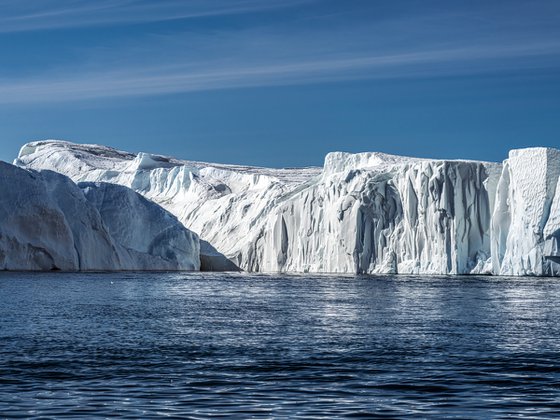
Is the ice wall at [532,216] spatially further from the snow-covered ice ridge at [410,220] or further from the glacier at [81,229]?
the glacier at [81,229]

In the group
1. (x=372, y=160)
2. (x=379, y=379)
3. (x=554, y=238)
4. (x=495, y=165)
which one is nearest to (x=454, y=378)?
(x=379, y=379)

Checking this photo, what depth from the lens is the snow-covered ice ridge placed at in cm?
6169

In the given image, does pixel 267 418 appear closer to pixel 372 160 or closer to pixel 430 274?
pixel 430 274

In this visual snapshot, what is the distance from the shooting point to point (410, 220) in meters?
72.4

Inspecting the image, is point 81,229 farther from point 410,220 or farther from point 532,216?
point 532,216

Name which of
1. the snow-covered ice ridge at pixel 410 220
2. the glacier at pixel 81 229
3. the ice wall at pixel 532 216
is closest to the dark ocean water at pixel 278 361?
the glacier at pixel 81 229

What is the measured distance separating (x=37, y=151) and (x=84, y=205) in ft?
255

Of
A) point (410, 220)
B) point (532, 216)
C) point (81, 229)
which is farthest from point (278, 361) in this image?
point (410, 220)

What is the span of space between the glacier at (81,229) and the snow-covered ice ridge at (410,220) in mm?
10777

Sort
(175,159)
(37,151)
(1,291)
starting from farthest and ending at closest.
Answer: (175,159) < (37,151) < (1,291)

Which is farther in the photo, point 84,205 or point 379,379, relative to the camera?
point 84,205

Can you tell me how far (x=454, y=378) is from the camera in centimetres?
1424

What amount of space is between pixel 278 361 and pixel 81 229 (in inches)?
2040

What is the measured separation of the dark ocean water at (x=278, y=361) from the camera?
1191 centimetres
